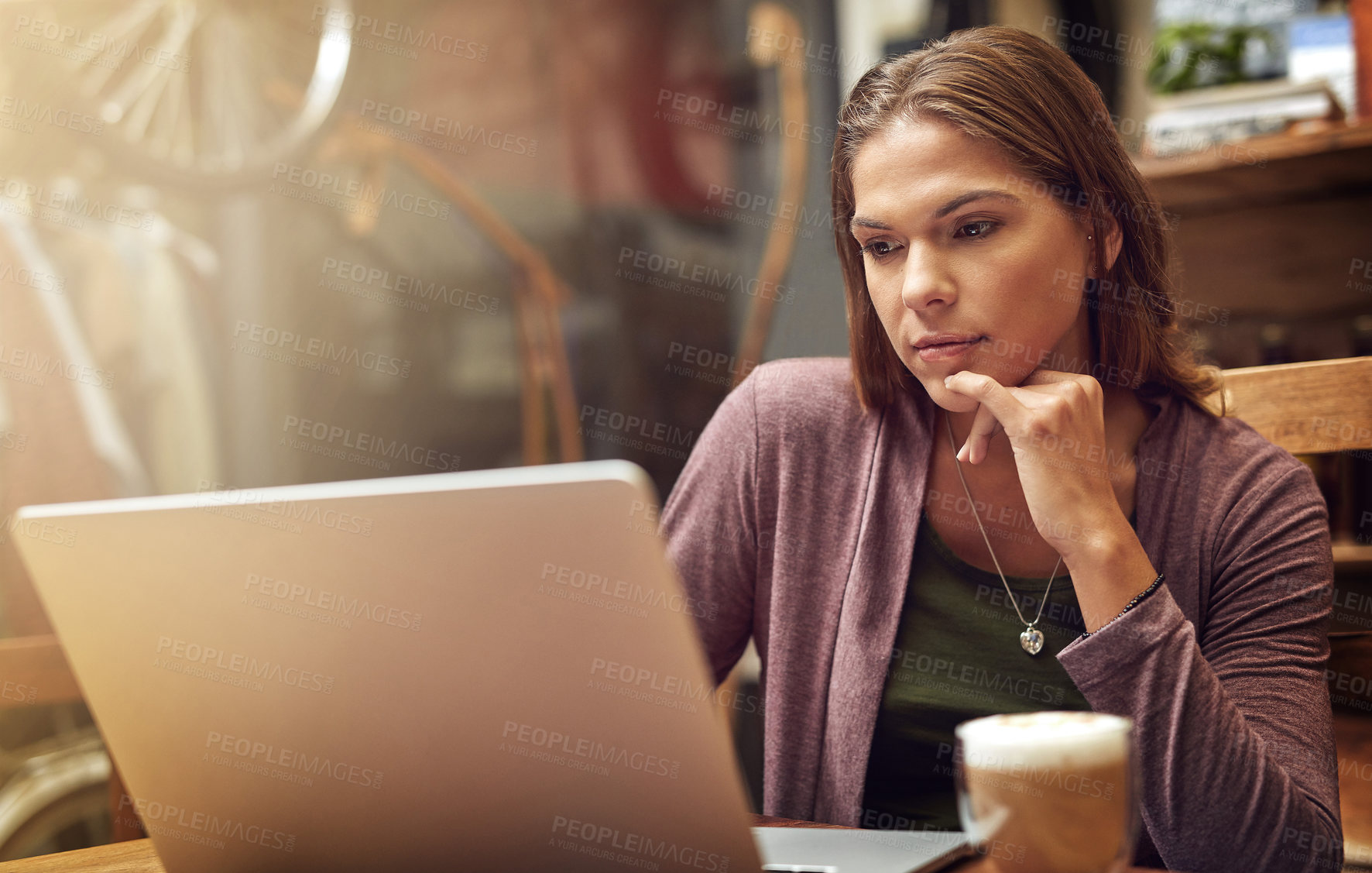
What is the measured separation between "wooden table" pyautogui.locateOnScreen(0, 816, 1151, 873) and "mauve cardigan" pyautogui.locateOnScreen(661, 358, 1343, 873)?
27cm

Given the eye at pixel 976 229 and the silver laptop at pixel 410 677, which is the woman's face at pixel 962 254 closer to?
the eye at pixel 976 229

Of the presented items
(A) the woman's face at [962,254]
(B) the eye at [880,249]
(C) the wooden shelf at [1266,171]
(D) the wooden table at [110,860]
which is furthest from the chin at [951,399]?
(C) the wooden shelf at [1266,171]

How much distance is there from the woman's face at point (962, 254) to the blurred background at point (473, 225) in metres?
0.37

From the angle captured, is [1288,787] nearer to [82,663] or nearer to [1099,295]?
[1099,295]

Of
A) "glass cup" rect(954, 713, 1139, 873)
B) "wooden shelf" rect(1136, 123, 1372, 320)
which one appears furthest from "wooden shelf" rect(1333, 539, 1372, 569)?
"glass cup" rect(954, 713, 1139, 873)

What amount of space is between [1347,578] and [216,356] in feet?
7.48

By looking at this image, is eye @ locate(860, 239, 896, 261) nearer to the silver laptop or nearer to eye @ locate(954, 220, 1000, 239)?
eye @ locate(954, 220, 1000, 239)

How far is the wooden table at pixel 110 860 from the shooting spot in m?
0.76

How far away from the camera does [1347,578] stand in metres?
1.65

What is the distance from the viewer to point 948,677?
111 cm

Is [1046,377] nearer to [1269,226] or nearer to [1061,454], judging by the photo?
[1061,454]

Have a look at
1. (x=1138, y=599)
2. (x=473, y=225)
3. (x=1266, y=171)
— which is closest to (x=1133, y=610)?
(x=1138, y=599)

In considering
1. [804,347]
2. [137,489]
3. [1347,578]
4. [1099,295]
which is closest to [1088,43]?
[804,347]

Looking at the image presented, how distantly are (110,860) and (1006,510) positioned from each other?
0.90 m
